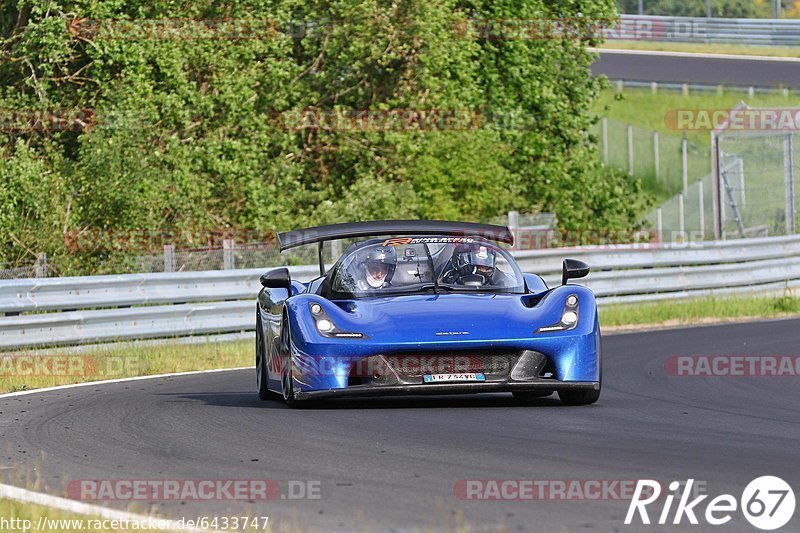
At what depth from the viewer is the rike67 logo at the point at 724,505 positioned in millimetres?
5621

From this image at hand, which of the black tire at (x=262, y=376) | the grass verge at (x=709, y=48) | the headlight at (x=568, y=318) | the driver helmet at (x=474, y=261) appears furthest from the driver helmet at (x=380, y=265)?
the grass verge at (x=709, y=48)

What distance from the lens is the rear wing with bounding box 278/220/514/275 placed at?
11242 mm

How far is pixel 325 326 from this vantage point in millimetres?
10070

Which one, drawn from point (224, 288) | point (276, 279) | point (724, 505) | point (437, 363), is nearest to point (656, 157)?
point (224, 288)

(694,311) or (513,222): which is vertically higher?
(513,222)

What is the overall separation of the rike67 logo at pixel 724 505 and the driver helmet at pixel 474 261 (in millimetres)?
4649

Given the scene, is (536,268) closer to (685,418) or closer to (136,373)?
(136,373)

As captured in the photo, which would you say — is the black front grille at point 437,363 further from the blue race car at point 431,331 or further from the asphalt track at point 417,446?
the asphalt track at point 417,446

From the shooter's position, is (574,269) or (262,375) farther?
(262,375)

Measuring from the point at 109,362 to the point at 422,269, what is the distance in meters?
5.73

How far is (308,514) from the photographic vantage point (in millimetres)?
6023

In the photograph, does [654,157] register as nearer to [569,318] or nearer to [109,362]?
[109,362]

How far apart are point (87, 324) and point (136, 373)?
186 centimetres

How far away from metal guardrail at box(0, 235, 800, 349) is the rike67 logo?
10.8 meters
